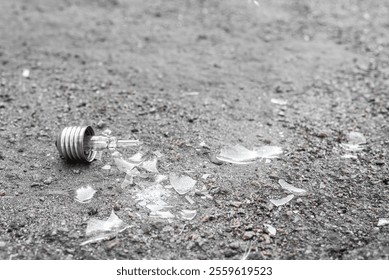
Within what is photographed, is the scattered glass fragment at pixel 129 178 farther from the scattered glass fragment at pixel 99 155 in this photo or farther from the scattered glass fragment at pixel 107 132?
the scattered glass fragment at pixel 107 132

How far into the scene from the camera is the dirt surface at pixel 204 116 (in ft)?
9.55

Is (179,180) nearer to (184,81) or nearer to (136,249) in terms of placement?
(136,249)

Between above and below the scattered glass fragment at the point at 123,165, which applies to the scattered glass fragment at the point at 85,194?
below

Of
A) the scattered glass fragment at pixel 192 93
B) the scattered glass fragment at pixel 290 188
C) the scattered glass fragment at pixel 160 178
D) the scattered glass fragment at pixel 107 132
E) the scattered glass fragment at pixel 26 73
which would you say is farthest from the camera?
the scattered glass fragment at pixel 26 73

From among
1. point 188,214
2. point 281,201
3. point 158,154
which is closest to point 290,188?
point 281,201

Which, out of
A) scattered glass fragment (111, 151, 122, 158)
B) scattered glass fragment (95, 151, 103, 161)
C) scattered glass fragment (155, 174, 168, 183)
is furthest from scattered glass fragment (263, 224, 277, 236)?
scattered glass fragment (95, 151, 103, 161)

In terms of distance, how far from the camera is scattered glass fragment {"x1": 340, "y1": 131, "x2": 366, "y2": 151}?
3.76 metres

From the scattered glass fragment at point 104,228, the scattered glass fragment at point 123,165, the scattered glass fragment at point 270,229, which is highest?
the scattered glass fragment at point 270,229

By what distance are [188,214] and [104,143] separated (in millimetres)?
1010

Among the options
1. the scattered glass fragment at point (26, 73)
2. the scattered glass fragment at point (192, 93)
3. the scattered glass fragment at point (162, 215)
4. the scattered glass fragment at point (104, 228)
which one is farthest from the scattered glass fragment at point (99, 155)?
the scattered glass fragment at point (26, 73)

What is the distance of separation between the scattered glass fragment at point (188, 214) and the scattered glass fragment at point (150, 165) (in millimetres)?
507

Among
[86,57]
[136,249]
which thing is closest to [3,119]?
[86,57]

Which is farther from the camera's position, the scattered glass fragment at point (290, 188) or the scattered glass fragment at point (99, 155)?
the scattered glass fragment at point (99, 155)

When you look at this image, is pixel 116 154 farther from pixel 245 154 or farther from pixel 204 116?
pixel 245 154
